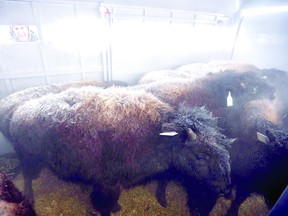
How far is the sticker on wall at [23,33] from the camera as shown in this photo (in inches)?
190

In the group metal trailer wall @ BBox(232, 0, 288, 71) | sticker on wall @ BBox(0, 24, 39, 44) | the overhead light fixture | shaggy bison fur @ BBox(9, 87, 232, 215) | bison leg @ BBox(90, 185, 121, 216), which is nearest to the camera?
shaggy bison fur @ BBox(9, 87, 232, 215)

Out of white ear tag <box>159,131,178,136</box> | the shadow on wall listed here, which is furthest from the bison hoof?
the shadow on wall

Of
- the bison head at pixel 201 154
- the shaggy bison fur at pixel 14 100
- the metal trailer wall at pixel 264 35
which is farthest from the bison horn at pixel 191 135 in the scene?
the metal trailer wall at pixel 264 35

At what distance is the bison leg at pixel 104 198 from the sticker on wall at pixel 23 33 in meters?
4.11

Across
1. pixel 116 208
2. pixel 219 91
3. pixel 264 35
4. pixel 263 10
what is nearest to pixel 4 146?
pixel 116 208

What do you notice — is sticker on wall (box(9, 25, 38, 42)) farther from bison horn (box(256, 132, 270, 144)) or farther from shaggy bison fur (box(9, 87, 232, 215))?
bison horn (box(256, 132, 270, 144))

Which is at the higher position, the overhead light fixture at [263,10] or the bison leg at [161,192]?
the overhead light fixture at [263,10]

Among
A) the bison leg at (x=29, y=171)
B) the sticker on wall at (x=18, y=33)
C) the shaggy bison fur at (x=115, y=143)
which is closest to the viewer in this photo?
the shaggy bison fur at (x=115, y=143)

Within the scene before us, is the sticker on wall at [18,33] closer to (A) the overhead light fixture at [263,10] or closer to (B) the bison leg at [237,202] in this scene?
(B) the bison leg at [237,202]

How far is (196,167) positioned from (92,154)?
→ 165cm

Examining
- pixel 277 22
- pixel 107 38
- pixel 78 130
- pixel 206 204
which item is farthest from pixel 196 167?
pixel 277 22

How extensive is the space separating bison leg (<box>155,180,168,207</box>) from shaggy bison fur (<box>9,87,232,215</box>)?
0.63m

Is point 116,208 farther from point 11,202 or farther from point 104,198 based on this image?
point 11,202

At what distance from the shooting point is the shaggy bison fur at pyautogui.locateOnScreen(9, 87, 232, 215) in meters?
3.14
